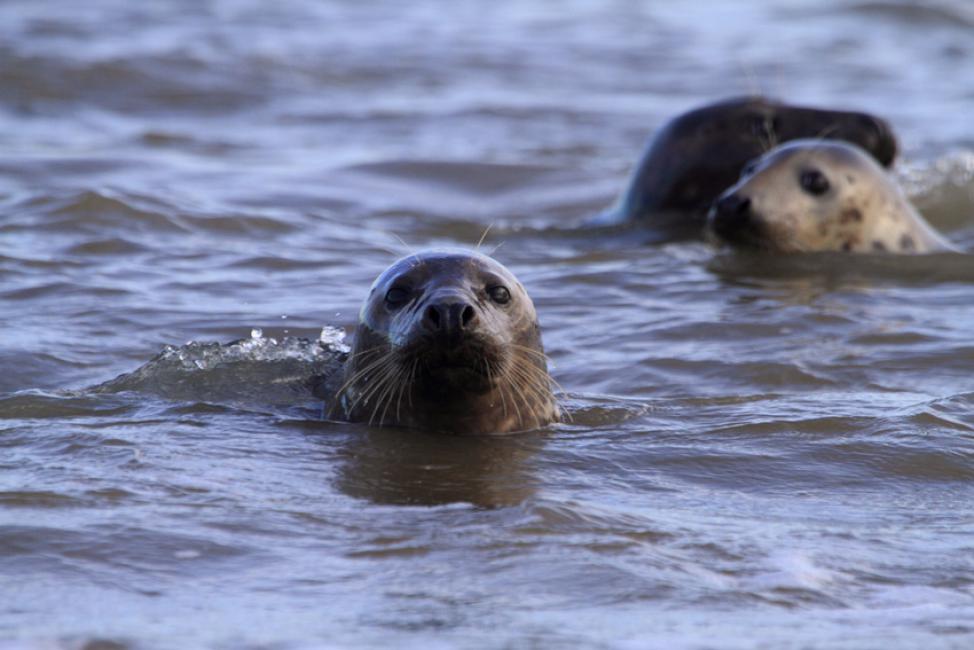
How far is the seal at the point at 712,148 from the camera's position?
981 centimetres

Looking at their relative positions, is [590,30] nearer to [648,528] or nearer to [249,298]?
[249,298]

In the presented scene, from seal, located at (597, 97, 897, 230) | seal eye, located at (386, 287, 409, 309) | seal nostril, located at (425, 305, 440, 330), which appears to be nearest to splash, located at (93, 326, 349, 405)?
seal eye, located at (386, 287, 409, 309)

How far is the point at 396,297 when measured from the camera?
5391mm

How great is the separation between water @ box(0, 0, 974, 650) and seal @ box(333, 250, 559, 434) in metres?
0.09

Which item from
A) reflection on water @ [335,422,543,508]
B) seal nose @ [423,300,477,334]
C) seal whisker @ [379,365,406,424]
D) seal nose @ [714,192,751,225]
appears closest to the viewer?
reflection on water @ [335,422,543,508]

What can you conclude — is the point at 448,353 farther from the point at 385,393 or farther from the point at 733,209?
the point at 733,209

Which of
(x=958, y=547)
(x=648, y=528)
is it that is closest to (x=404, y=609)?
(x=648, y=528)

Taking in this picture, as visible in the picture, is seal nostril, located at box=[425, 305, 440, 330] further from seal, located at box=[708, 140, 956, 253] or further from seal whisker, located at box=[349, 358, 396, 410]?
seal, located at box=[708, 140, 956, 253]

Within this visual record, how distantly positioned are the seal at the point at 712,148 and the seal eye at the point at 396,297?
177 inches

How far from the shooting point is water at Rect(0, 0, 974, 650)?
154 inches

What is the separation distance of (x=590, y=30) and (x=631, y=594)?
1600 cm

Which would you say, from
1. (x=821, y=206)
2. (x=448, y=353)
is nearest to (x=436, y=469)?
(x=448, y=353)

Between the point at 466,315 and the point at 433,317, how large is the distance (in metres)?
0.09

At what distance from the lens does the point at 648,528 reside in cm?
446
